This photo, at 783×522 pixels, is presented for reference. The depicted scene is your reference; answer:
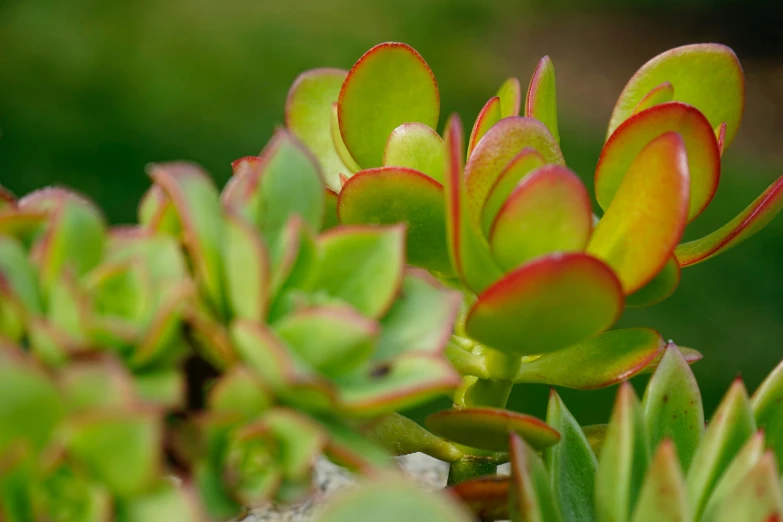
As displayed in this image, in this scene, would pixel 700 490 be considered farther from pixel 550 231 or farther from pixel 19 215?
pixel 19 215

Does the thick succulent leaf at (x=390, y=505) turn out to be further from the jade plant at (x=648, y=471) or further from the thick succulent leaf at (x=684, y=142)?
the thick succulent leaf at (x=684, y=142)

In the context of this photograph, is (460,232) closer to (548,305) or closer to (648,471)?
(548,305)

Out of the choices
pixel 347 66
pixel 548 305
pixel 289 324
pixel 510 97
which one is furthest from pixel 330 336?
pixel 347 66

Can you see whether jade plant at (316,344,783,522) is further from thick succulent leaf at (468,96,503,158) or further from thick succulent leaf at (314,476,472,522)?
thick succulent leaf at (468,96,503,158)

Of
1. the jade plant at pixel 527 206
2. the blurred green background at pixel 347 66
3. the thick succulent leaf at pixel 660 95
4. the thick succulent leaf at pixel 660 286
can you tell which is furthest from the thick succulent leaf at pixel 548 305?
the blurred green background at pixel 347 66

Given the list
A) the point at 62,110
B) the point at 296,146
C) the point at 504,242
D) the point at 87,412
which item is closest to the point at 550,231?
the point at 504,242

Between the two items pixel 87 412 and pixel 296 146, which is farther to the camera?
pixel 296 146
